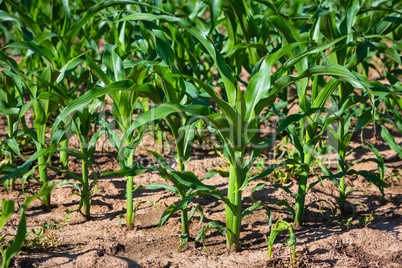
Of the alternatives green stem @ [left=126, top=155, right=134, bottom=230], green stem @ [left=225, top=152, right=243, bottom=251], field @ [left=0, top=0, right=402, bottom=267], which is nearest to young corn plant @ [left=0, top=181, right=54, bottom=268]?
field @ [left=0, top=0, right=402, bottom=267]

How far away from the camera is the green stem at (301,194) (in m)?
2.09

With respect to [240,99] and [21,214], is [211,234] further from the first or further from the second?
[21,214]

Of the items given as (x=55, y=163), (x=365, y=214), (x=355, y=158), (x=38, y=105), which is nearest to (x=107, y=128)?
(x=38, y=105)

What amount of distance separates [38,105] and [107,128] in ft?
1.27

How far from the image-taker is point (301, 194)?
83.5 inches

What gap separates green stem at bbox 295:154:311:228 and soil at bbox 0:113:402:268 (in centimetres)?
7

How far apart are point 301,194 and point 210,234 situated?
541 millimetres

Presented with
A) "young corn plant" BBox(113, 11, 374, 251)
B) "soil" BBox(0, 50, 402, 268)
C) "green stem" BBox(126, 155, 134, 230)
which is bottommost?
"soil" BBox(0, 50, 402, 268)

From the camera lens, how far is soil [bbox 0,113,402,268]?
1852 millimetres

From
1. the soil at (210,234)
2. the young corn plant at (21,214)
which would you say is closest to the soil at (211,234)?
the soil at (210,234)

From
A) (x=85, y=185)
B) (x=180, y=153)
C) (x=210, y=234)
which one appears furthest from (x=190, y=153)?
(x=85, y=185)

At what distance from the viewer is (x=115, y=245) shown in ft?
6.39

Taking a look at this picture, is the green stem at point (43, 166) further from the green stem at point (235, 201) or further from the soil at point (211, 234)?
the green stem at point (235, 201)

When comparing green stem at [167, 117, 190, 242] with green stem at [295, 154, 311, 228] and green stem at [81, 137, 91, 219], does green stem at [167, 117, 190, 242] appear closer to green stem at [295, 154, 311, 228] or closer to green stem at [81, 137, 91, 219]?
green stem at [81, 137, 91, 219]
